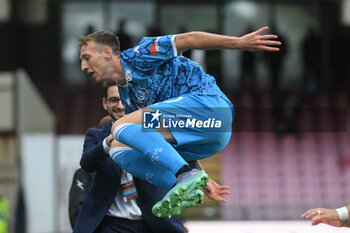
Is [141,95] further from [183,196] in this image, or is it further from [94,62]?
[183,196]

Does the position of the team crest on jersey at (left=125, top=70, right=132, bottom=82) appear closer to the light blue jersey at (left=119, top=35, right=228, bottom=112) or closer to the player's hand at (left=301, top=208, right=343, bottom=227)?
the light blue jersey at (left=119, top=35, right=228, bottom=112)

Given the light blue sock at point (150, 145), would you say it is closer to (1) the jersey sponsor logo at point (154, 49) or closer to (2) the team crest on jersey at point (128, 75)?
(2) the team crest on jersey at point (128, 75)

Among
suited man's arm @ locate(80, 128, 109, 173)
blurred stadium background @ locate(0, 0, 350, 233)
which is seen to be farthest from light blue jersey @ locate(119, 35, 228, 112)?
blurred stadium background @ locate(0, 0, 350, 233)

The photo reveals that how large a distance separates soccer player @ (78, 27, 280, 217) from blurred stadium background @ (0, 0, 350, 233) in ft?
30.9

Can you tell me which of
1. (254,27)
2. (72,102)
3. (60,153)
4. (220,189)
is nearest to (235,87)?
(254,27)

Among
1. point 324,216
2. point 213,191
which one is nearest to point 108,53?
point 213,191

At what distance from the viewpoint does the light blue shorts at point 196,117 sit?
168 inches

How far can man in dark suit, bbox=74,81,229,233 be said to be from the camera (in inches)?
192

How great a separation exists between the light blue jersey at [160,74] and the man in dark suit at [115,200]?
0.59 metres

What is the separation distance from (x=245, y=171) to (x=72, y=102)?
17.6 ft

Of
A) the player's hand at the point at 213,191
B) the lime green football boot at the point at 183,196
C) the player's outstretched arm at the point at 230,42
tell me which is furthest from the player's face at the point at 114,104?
the lime green football boot at the point at 183,196

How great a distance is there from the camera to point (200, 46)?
421 cm

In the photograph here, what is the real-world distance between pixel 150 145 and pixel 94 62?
2.21 ft

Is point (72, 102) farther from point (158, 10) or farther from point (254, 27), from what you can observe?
point (254, 27)
